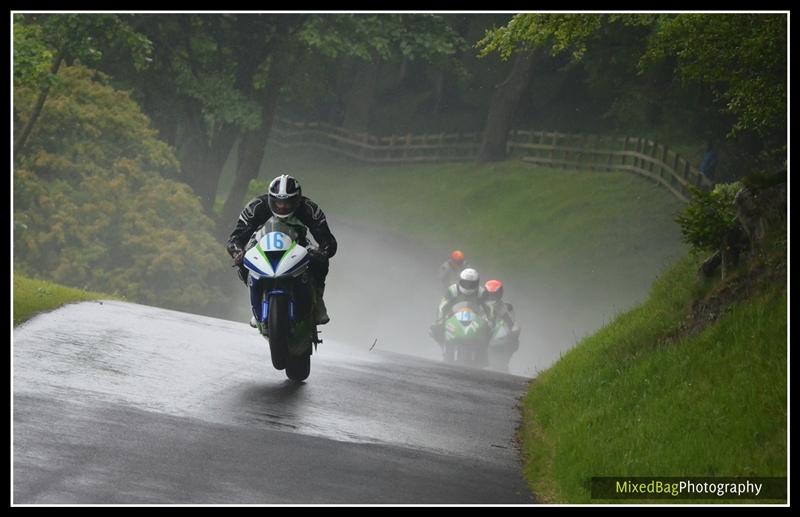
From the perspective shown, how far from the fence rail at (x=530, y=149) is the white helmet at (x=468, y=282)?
11.5 meters

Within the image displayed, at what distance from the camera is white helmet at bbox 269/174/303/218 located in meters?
14.2

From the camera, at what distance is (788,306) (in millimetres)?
12648

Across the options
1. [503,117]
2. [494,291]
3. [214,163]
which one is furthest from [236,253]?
[503,117]

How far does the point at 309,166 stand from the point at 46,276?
2498 centimetres

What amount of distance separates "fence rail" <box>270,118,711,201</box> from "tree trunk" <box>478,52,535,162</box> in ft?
1.45

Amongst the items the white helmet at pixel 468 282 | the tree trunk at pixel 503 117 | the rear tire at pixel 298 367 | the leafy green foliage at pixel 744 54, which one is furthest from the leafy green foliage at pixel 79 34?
the tree trunk at pixel 503 117

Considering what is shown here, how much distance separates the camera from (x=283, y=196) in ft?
46.5

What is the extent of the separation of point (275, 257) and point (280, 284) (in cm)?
26

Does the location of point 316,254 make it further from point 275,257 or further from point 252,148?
point 252,148

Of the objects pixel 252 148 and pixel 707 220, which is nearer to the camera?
pixel 707 220

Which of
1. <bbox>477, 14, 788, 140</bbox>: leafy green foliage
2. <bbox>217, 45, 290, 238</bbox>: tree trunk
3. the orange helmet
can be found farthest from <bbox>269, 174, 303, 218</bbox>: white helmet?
<bbox>217, 45, 290, 238</bbox>: tree trunk

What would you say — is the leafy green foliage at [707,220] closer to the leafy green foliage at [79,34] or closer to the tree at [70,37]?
the leafy green foliage at [79,34]

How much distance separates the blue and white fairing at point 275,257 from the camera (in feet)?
45.8

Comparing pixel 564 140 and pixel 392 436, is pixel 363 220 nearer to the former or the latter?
pixel 564 140
